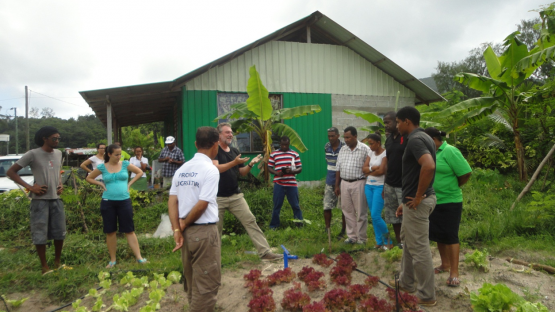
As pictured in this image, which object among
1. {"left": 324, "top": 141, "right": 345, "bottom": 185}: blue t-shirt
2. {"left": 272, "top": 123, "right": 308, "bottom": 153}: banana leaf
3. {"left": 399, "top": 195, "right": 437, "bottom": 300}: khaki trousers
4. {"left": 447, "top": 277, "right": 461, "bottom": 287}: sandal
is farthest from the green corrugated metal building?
{"left": 399, "top": 195, "right": 437, "bottom": 300}: khaki trousers

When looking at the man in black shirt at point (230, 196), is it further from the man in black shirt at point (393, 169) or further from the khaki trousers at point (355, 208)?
the man in black shirt at point (393, 169)

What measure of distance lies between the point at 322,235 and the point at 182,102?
5.74 meters

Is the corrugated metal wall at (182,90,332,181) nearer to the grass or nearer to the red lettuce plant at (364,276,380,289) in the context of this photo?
the grass

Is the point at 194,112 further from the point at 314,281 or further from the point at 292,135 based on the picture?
the point at 314,281

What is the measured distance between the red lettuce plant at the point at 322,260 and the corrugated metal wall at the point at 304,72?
261 inches

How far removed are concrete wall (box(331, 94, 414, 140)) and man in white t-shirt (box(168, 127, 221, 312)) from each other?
8675 mm

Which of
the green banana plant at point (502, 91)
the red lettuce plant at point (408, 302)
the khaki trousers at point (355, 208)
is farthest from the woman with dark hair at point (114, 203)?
the green banana plant at point (502, 91)

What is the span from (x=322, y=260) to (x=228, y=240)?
2.22 meters

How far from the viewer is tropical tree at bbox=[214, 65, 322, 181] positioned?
7879 millimetres

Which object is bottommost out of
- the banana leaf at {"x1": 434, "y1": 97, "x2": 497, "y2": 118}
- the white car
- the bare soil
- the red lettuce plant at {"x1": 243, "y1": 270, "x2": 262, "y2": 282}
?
the bare soil

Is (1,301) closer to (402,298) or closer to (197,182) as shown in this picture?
(197,182)

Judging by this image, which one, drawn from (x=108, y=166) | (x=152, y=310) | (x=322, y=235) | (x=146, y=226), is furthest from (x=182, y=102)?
(x=152, y=310)

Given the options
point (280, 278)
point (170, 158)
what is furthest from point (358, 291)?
point (170, 158)

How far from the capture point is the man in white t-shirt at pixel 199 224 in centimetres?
295
